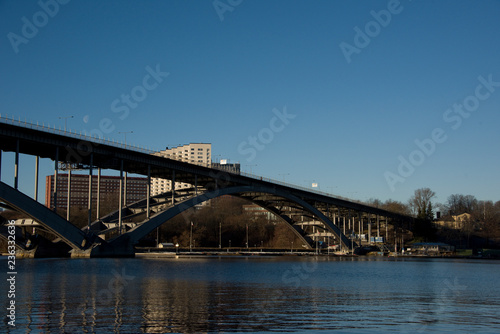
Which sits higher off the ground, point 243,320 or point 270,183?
point 270,183

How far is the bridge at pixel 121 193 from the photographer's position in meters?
57.0

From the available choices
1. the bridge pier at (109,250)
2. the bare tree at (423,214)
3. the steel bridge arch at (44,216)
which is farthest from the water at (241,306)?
the bare tree at (423,214)

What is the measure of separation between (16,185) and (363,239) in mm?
93790

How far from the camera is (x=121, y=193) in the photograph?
7275 centimetres

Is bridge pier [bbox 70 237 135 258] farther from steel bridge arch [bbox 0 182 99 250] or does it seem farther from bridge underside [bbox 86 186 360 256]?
steel bridge arch [bbox 0 182 99 250]

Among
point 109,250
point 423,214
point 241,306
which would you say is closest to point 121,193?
point 109,250

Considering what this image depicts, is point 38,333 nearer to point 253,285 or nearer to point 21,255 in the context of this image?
point 253,285

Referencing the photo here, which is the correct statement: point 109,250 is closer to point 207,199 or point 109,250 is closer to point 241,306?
point 207,199

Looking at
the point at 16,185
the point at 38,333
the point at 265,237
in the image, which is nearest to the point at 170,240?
the point at 265,237

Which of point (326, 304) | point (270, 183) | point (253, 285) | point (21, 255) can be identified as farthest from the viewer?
point (270, 183)

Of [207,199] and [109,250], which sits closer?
[109,250]

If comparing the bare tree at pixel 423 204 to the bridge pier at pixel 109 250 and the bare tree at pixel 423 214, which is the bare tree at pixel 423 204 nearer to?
the bare tree at pixel 423 214

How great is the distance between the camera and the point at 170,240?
430 feet

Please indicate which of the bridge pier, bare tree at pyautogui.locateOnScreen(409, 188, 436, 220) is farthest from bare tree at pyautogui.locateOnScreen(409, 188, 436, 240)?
the bridge pier
